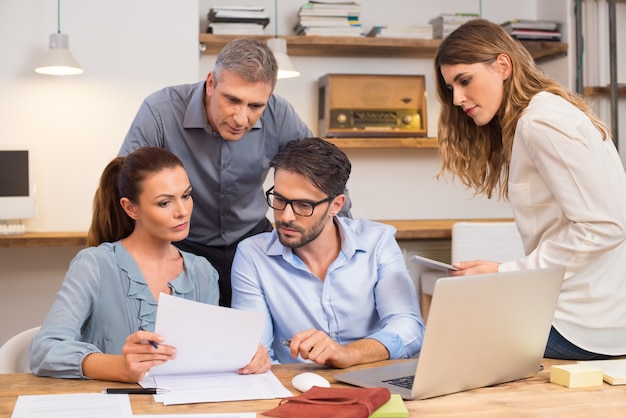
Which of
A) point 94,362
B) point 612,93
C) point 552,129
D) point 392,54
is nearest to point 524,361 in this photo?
point 552,129

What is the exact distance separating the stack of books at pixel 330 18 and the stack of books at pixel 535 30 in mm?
866

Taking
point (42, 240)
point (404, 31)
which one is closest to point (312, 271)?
point (42, 240)

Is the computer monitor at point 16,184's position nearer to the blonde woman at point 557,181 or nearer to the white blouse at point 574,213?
the blonde woman at point 557,181

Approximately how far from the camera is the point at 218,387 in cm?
152

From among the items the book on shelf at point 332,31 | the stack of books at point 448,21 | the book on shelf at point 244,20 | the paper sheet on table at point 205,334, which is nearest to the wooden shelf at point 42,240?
the book on shelf at point 244,20

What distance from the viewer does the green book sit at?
1.32 metres

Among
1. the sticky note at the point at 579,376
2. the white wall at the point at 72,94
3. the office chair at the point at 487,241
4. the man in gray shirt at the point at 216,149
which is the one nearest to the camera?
the sticky note at the point at 579,376

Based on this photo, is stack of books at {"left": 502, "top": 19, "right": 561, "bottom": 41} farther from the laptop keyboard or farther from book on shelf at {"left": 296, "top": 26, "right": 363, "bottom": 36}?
the laptop keyboard

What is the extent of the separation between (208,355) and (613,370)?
0.80 metres

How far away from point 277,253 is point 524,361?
2.41ft

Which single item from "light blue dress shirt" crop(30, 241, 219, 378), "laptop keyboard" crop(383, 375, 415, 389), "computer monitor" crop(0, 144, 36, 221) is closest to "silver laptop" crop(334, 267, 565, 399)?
"laptop keyboard" crop(383, 375, 415, 389)

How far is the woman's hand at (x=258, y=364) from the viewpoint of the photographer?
162 cm

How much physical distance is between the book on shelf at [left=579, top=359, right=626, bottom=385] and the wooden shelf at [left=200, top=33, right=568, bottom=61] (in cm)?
283

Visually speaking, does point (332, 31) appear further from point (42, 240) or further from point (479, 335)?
point (479, 335)
